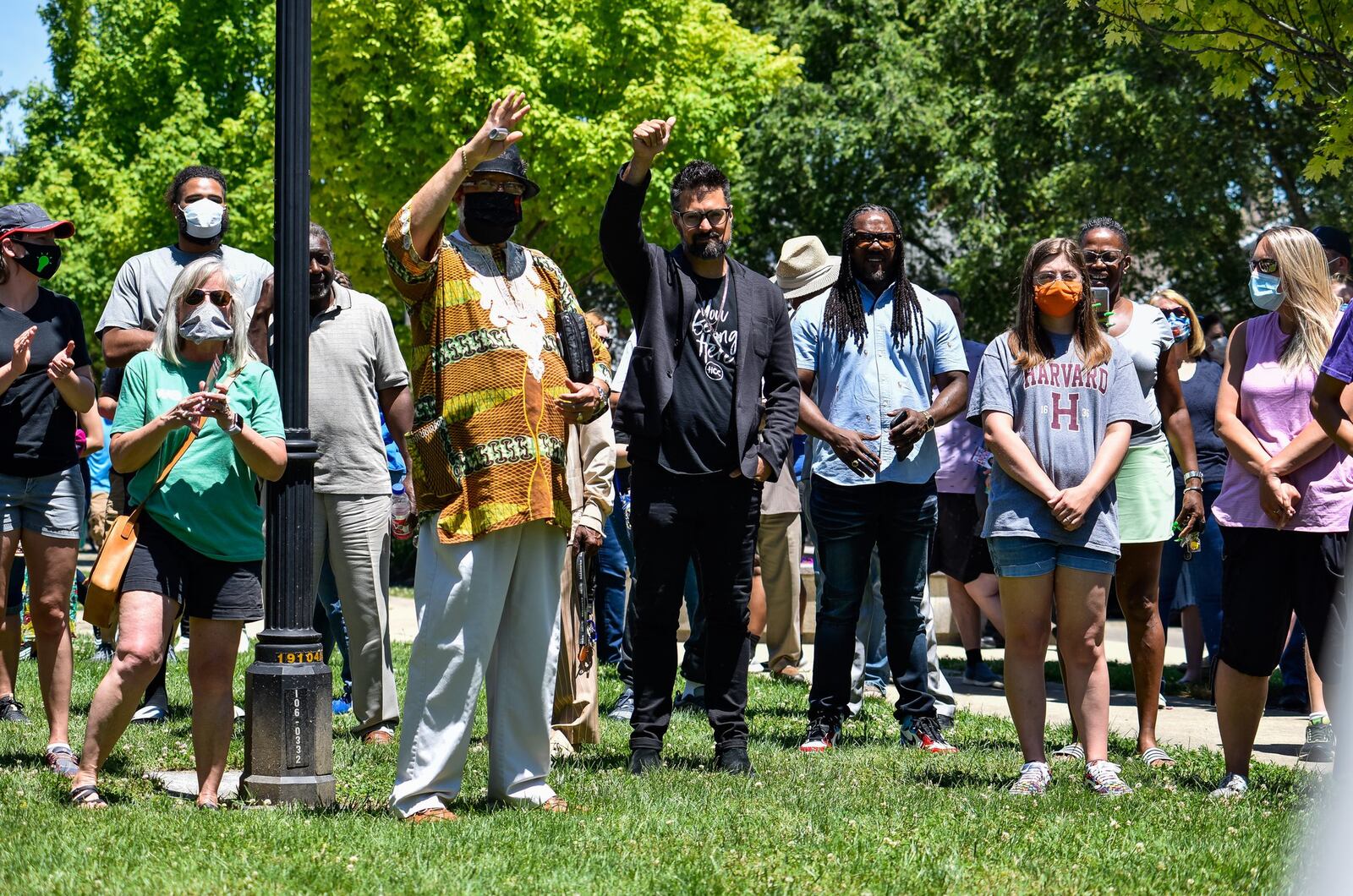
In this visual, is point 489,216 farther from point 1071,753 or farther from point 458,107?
point 458,107

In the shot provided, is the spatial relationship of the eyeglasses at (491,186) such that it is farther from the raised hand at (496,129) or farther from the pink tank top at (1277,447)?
the pink tank top at (1277,447)

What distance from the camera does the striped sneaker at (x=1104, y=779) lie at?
6113 mm

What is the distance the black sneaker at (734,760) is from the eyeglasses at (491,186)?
2546 millimetres

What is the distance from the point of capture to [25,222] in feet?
22.2

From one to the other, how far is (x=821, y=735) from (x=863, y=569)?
0.81 metres

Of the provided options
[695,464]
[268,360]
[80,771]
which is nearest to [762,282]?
[695,464]

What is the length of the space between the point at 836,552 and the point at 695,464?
123cm

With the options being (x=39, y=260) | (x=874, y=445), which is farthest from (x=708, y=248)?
(x=39, y=260)

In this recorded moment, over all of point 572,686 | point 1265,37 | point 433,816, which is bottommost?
point 433,816

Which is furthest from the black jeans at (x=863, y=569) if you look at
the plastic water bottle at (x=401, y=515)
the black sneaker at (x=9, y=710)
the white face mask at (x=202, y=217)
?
the black sneaker at (x=9, y=710)

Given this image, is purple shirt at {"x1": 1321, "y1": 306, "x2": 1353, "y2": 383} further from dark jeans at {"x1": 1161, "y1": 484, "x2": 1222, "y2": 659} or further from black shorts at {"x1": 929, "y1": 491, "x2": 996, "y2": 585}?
dark jeans at {"x1": 1161, "y1": 484, "x2": 1222, "y2": 659}

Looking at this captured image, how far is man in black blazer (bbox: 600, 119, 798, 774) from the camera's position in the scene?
656cm

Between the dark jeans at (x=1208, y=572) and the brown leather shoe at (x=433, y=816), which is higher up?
the dark jeans at (x=1208, y=572)

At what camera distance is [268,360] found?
21.3 ft
